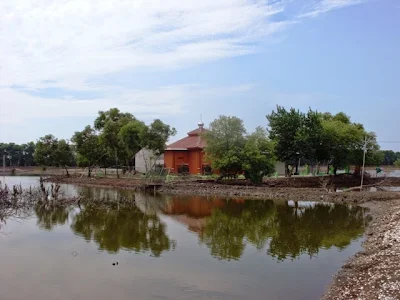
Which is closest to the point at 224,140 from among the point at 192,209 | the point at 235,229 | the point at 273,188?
the point at 273,188

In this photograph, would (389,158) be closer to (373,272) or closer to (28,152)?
(28,152)

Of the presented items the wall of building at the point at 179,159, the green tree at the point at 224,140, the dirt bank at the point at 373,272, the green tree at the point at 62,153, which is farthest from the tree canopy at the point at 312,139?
the green tree at the point at 62,153

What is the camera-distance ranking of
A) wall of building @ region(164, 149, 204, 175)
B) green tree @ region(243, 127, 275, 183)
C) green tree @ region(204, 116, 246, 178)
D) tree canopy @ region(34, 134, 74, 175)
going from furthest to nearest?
tree canopy @ region(34, 134, 74, 175), wall of building @ region(164, 149, 204, 175), green tree @ region(204, 116, 246, 178), green tree @ region(243, 127, 275, 183)

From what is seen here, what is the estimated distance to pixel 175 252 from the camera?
14289 mm

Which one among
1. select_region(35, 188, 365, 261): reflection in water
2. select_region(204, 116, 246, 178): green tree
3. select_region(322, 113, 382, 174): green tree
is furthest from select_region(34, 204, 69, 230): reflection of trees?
select_region(322, 113, 382, 174): green tree

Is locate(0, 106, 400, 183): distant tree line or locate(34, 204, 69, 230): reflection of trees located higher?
locate(0, 106, 400, 183): distant tree line

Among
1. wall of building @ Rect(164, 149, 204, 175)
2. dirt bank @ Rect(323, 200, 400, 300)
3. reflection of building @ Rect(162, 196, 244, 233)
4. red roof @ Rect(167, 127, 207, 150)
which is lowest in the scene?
reflection of building @ Rect(162, 196, 244, 233)

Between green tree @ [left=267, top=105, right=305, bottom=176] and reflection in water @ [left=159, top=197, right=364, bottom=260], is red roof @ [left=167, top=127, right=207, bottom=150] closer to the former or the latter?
green tree @ [left=267, top=105, right=305, bottom=176]

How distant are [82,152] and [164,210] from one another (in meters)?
28.1

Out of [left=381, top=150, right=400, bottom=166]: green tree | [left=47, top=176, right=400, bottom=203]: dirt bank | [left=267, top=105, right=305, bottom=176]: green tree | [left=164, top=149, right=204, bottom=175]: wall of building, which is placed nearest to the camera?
[left=47, top=176, right=400, bottom=203]: dirt bank

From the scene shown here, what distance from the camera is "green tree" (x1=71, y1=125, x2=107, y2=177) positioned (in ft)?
163

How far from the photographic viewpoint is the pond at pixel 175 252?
10367 millimetres

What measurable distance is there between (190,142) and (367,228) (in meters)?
33.1

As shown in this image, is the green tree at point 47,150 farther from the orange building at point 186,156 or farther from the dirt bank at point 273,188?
the orange building at point 186,156
